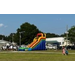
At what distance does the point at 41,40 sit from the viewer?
51.8m

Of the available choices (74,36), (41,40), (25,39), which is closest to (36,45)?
(41,40)

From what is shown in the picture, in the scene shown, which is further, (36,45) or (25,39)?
(25,39)
